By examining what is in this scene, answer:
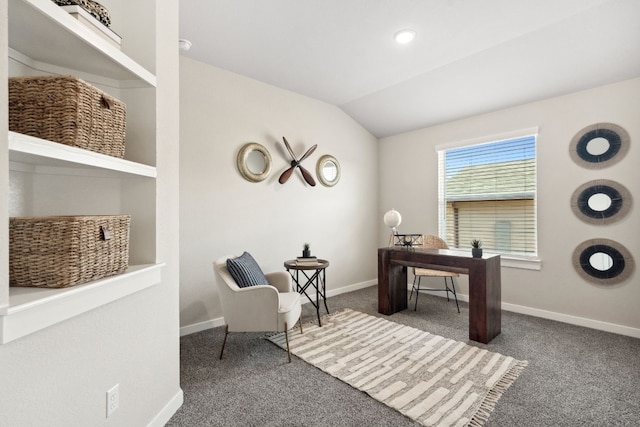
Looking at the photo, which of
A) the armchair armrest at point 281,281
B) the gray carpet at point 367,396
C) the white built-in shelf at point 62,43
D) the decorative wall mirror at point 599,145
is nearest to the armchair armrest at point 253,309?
the gray carpet at point 367,396

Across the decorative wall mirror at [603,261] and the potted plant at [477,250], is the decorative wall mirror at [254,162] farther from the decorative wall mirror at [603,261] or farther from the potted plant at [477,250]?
the decorative wall mirror at [603,261]

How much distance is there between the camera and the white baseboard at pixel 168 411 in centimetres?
161

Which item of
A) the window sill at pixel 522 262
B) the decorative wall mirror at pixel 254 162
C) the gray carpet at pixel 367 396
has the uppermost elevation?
the decorative wall mirror at pixel 254 162

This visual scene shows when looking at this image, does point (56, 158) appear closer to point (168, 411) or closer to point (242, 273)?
point (168, 411)

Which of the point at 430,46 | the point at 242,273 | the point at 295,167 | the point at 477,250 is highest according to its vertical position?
A: the point at 430,46

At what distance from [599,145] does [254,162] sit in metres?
3.66

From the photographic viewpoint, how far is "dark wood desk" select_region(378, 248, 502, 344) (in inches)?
107

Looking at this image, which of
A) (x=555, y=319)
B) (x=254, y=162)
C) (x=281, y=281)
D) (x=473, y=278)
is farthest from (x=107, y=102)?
(x=555, y=319)

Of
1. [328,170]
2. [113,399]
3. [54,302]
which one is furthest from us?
[328,170]

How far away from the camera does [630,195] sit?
284 cm

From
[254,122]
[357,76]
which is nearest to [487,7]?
[357,76]

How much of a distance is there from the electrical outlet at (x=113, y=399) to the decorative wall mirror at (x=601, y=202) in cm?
416

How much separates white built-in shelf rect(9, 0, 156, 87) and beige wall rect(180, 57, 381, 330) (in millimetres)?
1524

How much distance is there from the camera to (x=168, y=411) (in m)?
1.71
